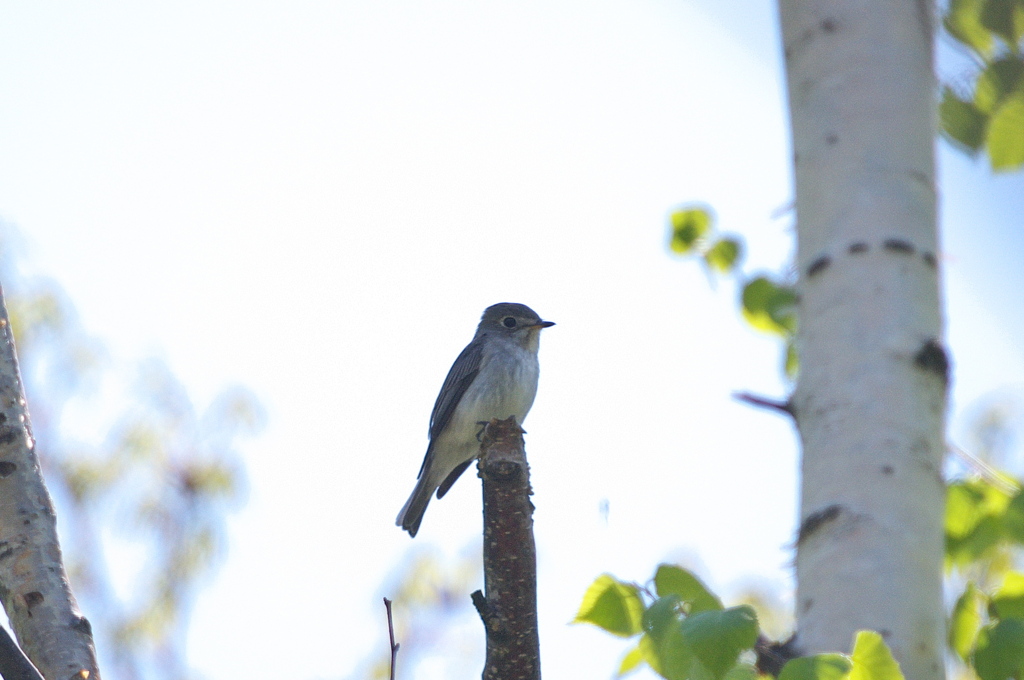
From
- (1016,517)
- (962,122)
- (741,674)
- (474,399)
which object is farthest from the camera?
(474,399)

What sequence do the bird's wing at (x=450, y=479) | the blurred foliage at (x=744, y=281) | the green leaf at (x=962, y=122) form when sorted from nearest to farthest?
1. the green leaf at (x=962, y=122)
2. the blurred foliage at (x=744, y=281)
3. the bird's wing at (x=450, y=479)

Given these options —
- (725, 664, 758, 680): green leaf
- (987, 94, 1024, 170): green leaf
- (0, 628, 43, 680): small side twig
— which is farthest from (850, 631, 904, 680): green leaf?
(987, 94, 1024, 170): green leaf

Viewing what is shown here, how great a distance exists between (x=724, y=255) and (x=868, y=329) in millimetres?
1763

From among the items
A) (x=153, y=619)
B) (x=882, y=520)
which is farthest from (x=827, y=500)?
(x=153, y=619)

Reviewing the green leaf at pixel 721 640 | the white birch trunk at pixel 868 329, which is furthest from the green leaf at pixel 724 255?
the green leaf at pixel 721 640

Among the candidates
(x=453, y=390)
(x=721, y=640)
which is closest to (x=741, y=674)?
(x=721, y=640)

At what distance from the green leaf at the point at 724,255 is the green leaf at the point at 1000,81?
149 cm

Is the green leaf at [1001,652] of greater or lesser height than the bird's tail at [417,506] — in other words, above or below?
below

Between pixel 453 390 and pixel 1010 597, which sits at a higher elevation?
pixel 453 390

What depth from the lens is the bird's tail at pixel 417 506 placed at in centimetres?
600

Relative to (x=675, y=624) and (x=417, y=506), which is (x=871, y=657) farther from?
(x=417, y=506)

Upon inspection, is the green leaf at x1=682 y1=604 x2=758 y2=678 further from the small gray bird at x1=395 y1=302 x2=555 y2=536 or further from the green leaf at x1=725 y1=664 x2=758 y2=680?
the small gray bird at x1=395 y1=302 x2=555 y2=536

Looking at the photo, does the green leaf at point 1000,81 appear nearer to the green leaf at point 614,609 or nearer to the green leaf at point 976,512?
the green leaf at point 976,512

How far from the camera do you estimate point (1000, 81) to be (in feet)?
10.3
